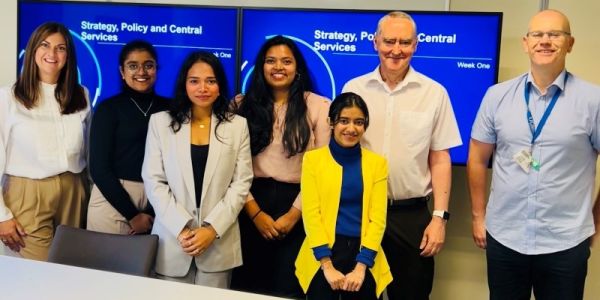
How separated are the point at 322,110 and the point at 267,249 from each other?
808 mm

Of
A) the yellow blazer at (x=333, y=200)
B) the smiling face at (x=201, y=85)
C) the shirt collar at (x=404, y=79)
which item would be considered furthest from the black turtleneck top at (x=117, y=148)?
the shirt collar at (x=404, y=79)

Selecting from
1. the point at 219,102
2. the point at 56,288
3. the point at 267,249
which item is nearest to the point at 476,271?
the point at 267,249

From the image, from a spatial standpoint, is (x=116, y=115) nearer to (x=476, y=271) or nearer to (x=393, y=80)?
(x=393, y=80)

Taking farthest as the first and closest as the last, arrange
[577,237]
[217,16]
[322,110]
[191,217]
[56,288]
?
[217,16], [322,110], [191,217], [577,237], [56,288]

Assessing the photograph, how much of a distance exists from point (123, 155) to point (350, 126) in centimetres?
131

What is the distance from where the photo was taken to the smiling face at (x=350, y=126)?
8.34 feet

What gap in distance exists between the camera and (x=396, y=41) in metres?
2.65

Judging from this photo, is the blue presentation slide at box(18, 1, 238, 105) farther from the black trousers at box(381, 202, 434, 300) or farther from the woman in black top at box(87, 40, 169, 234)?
the black trousers at box(381, 202, 434, 300)

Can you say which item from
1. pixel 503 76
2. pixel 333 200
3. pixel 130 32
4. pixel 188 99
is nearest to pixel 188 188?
pixel 188 99

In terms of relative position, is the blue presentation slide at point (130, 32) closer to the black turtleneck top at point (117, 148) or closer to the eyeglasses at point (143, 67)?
the eyeglasses at point (143, 67)

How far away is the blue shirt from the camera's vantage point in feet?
7.97

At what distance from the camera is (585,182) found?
249 centimetres

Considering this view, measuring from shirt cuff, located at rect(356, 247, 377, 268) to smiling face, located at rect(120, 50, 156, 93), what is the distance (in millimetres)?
1586

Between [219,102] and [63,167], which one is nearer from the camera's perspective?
[219,102]
